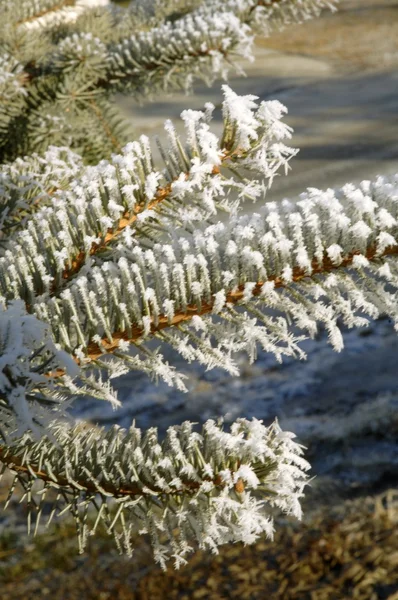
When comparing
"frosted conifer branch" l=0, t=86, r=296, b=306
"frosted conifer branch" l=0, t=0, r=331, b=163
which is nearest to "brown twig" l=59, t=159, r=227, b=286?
"frosted conifer branch" l=0, t=86, r=296, b=306

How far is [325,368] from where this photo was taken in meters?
3.45

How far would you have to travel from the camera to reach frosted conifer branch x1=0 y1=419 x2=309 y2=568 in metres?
0.55

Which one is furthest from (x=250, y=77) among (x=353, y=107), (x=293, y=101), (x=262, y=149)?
(x=262, y=149)

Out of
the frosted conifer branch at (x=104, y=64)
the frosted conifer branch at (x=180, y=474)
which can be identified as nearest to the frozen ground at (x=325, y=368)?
the frosted conifer branch at (x=104, y=64)

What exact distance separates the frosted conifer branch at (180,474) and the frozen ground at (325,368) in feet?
5.27

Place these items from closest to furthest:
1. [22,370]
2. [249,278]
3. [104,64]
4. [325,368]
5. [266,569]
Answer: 1. [22,370]
2. [249,278]
3. [104,64]
4. [266,569]
5. [325,368]

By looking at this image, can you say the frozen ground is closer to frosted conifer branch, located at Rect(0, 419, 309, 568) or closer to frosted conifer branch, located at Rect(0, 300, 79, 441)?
frosted conifer branch, located at Rect(0, 419, 309, 568)

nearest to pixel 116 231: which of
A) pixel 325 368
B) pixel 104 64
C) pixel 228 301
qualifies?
pixel 228 301

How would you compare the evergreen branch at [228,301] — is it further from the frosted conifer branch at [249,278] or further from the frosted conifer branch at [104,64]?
the frosted conifer branch at [104,64]

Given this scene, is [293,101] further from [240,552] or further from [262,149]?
[262,149]

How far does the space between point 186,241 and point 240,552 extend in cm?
204

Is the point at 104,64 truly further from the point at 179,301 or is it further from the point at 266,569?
the point at 266,569

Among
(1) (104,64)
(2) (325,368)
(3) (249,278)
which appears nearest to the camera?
(3) (249,278)

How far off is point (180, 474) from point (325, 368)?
9.77 ft
